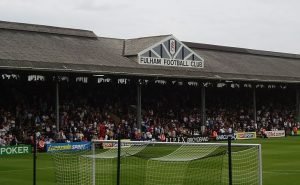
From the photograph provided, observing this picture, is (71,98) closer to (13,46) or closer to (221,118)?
(13,46)

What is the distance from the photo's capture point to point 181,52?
48.7 metres

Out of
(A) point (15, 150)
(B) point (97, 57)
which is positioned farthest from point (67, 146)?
(B) point (97, 57)

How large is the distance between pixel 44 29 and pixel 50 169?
21.6 metres

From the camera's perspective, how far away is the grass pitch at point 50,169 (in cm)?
2081

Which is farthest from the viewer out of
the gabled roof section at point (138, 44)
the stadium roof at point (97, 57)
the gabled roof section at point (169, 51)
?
the gabled roof section at point (138, 44)

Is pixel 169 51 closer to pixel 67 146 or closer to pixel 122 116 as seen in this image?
pixel 122 116

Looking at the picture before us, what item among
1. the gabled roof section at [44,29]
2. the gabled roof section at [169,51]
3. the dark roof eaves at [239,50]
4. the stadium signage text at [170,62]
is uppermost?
the dark roof eaves at [239,50]

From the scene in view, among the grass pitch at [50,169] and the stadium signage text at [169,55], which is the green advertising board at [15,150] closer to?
the grass pitch at [50,169]

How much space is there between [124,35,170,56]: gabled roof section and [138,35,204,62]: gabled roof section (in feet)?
1.63

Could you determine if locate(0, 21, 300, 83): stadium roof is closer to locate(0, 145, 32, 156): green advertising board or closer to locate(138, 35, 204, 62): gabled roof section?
locate(138, 35, 204, 62): gabled roof section

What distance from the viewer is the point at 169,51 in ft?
157

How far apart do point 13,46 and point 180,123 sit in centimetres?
1664

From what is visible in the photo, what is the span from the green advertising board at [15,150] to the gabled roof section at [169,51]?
13.7 meters

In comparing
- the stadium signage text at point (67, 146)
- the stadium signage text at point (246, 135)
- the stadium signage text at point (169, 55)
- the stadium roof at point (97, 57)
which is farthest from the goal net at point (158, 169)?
the stadium signage text at point (246, 135)
